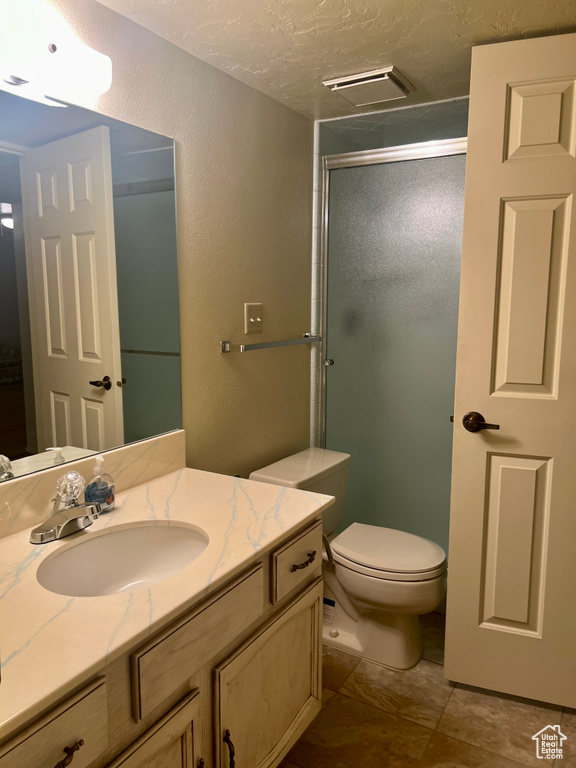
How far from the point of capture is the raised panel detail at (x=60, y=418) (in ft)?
4.92

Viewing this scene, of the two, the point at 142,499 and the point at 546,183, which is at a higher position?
the point at 546,183

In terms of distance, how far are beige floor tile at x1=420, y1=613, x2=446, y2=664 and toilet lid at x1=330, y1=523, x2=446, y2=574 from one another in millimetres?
435

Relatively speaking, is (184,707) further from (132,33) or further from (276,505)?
(132,33)

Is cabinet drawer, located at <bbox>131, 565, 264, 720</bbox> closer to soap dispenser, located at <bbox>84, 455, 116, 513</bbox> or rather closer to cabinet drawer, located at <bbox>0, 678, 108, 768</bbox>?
cabinet drawer, located at <bbox>0, 678, 108, 768</bbox>

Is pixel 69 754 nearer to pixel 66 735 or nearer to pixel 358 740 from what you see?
→ pixel 66 735

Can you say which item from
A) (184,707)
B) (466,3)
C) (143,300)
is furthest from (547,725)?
→ (466,3)

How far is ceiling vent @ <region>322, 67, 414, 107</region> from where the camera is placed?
2.03m

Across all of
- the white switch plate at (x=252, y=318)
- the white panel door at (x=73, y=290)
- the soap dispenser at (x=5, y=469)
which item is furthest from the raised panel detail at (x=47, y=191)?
the white switch plate at (x=252, y=318)

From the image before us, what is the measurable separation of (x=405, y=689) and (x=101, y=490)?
4.50 ft

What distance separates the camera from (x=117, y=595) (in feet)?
3.58

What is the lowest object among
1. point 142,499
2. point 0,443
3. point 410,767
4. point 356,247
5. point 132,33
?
point 410,767

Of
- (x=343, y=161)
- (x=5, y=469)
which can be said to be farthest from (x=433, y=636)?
(x=343, y=161)

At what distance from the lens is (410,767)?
5.70ft

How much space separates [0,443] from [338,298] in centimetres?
174
